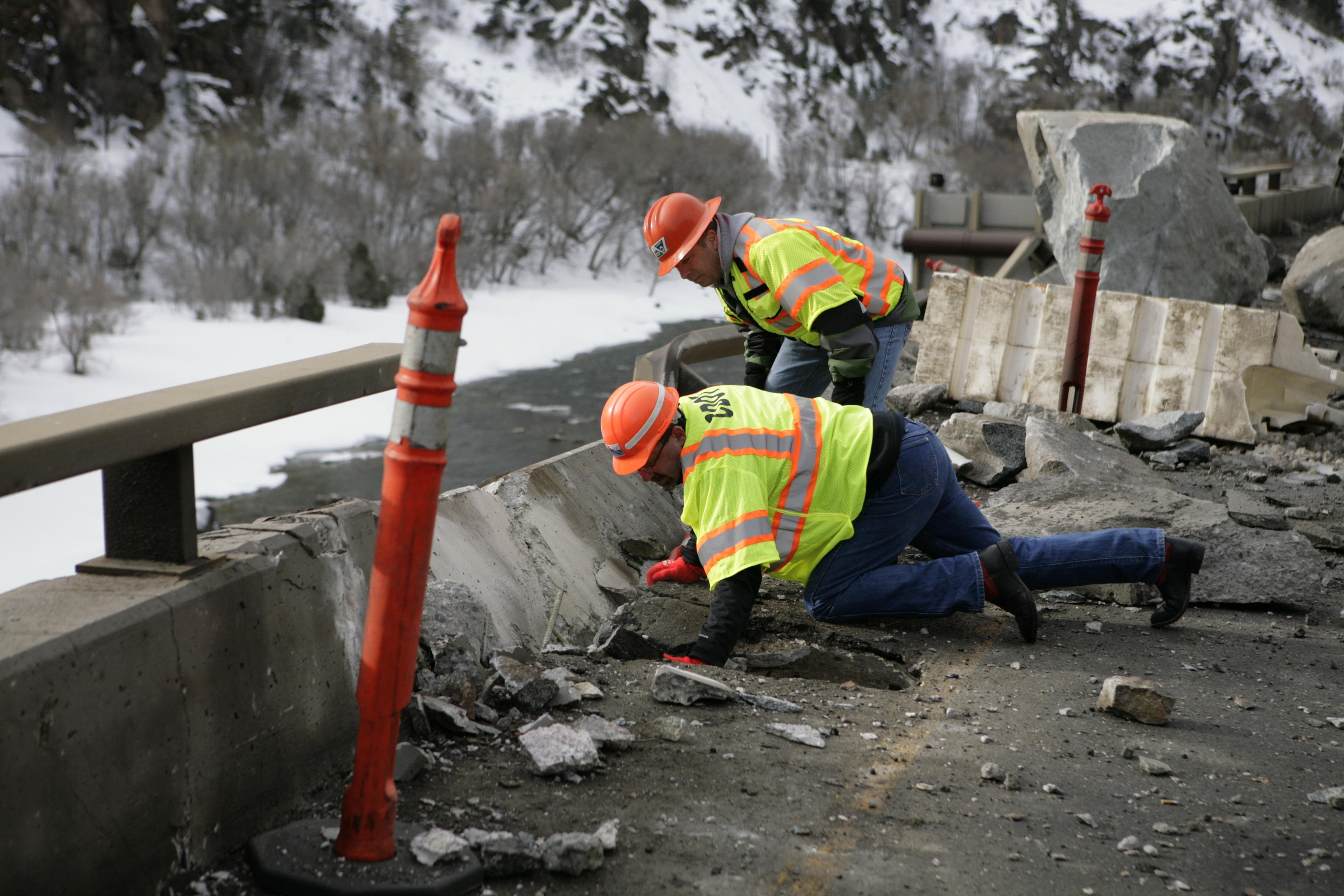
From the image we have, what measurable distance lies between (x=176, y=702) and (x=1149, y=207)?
9.82m

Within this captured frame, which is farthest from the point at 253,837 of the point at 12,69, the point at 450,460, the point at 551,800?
the point at 12,69

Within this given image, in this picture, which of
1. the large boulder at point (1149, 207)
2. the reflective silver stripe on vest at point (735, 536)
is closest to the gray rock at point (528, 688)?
the reflective silver stripe on vest at point (735, 536)

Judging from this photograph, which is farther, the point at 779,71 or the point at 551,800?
the point at 779,71

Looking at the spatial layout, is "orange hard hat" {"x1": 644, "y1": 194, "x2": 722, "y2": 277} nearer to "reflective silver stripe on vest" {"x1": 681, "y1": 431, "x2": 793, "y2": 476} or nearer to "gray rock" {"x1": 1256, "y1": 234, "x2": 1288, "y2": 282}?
"reflective silver stripe on vest" {"x1": 681, "y1": 431, "x2": 793, "y2": 476}

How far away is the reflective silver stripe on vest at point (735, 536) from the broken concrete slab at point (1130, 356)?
176 inches

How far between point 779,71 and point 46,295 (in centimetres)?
5334

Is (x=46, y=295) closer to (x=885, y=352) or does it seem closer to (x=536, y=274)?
(x=536, y=274)

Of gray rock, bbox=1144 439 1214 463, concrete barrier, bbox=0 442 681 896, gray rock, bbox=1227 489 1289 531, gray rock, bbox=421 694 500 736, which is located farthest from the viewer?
gray rock, bbox=1144 439 1214 463

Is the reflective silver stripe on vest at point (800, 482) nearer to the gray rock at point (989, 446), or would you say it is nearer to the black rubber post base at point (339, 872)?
the black rubber post base at point (339, 872)

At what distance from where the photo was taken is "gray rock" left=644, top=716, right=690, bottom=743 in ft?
9.80

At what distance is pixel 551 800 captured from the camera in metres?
2.60

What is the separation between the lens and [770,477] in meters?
3.68

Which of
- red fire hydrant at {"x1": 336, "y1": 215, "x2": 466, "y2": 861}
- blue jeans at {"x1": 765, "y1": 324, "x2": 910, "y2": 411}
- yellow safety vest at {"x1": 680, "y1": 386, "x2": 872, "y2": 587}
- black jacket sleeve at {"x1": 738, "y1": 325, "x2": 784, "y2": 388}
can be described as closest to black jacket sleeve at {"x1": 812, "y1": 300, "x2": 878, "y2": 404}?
blue jeans at {"x1": 765, "y1": 324, "x2": 910, "y2": 411}

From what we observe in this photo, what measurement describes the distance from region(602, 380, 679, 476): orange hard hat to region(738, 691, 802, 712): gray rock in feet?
2.56
